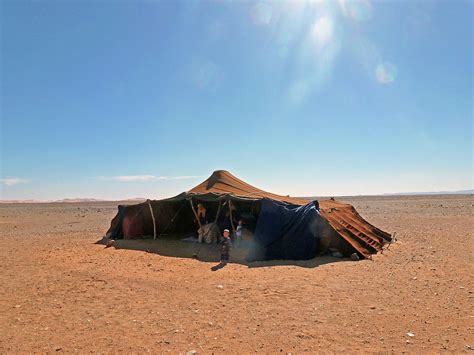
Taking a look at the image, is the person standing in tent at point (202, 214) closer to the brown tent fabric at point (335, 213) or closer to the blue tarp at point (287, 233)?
the brown tent fabric at point (335, 213)

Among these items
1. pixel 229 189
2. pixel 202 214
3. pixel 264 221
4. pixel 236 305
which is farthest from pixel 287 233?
pixel 236 305

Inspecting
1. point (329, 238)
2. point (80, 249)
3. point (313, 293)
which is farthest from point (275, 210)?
point (80, 249)

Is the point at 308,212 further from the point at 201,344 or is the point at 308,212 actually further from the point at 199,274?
the point at 201,344

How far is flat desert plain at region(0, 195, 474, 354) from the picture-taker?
18.8 ft

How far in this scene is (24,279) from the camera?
961 cm

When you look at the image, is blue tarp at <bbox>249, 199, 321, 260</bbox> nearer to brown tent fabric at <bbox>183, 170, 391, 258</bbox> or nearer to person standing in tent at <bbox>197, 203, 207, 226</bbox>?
brown tent fabric at <bbox>183, 170, 391, 258</bbox>

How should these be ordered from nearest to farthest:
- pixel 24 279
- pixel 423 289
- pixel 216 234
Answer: pixel 423 289 → pixel 24 279 → pixel 216 234

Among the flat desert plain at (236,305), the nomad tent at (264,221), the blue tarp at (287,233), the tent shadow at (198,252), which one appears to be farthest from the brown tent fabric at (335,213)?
the tent shadow at (198,252)

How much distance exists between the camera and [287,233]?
42.6 feet

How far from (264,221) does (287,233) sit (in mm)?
1218

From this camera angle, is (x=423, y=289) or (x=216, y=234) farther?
(x=216, y=234)

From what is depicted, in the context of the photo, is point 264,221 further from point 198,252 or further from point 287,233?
point 198,252

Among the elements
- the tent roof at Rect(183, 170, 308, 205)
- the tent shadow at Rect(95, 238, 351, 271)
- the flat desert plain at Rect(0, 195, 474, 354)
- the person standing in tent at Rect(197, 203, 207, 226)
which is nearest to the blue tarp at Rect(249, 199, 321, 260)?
the tent shadow at Rect(95, 238, 351, 271)

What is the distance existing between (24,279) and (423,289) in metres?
10.5
